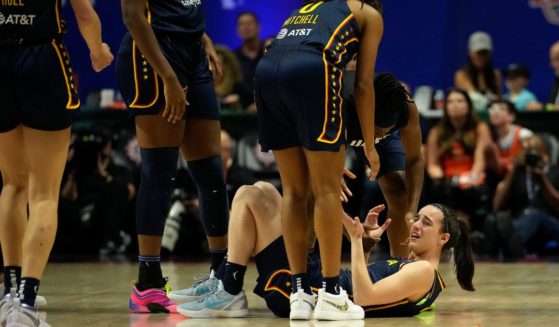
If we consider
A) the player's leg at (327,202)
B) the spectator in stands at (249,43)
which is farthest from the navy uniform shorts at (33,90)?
the spectator in stands at (249,43)

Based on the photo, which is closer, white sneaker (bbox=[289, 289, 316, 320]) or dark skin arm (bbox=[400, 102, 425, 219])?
white sneaker (bbox=[289, 289, 316, 320])

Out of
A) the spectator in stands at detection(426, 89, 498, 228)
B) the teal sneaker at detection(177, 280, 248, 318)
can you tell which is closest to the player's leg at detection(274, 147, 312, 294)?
the teal sneaker at detection(177, 280, 248, 318)

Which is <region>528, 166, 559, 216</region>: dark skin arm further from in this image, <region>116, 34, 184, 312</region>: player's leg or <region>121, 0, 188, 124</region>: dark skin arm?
<region>121, 0, 188, 124</region>: dark skin arm

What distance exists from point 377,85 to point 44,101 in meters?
1.73

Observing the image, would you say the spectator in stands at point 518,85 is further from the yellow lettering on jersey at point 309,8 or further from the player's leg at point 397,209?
the yellow lettering on jersey at point 309,8

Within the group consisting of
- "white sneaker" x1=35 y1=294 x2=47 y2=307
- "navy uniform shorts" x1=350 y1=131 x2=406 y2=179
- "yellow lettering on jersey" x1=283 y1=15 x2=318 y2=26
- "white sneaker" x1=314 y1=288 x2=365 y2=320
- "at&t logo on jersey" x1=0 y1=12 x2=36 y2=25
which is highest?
"at&t logo on jersey" x1=0 y1=12 x2=36 y2=25

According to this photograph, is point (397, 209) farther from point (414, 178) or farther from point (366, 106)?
point (366, 106)

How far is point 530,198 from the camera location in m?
8.83

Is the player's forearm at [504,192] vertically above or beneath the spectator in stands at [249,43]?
beneath

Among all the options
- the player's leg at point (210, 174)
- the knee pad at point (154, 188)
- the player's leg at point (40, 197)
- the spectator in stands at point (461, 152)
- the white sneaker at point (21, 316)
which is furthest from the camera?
the spectator in stands at point (461, 152)

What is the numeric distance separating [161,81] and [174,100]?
17cm

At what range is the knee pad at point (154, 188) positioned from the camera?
504 centimetres

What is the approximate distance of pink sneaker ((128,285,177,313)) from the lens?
5.02m

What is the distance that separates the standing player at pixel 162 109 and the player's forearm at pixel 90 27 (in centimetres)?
17
